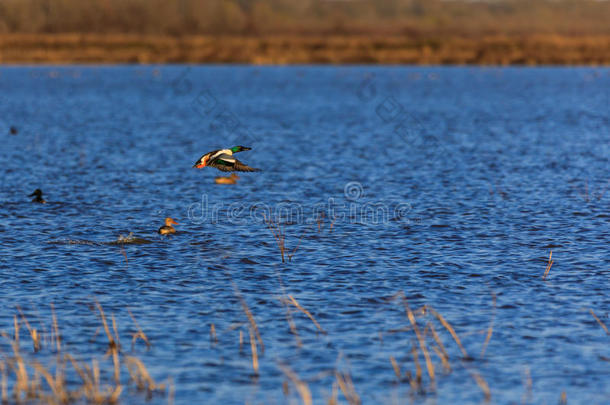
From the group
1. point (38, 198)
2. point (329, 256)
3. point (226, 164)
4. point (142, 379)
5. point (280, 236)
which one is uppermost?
point (226, 164)

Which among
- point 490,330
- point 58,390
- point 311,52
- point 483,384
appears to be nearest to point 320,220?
point 490,330

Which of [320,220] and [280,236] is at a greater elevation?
[320,220]

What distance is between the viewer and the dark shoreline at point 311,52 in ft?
421

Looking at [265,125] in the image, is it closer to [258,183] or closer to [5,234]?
[258,183]

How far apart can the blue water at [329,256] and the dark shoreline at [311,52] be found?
82506 millimetres

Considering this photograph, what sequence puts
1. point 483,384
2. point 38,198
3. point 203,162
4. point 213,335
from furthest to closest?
1. point 38,198
2. point 203,162
3. point 213,335
4. point 483,384

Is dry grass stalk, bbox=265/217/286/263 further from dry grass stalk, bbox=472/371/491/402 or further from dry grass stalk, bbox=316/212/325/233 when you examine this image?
dry grass stalk, bbox=472/371/491/402

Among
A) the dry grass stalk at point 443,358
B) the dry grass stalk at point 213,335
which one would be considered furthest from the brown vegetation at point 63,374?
the dry grass stalk at point 443,358

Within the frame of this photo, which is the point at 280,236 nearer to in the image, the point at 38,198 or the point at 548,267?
the point at 548,267

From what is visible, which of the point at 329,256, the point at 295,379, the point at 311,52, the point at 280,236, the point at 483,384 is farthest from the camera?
the point at 311,52

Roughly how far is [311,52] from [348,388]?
127804mm

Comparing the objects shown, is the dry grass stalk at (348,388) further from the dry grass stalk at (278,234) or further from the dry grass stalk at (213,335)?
the dry grass stalk at (278,234)

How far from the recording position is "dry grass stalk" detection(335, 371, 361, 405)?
1150cm

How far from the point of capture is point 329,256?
19906 millimetres
